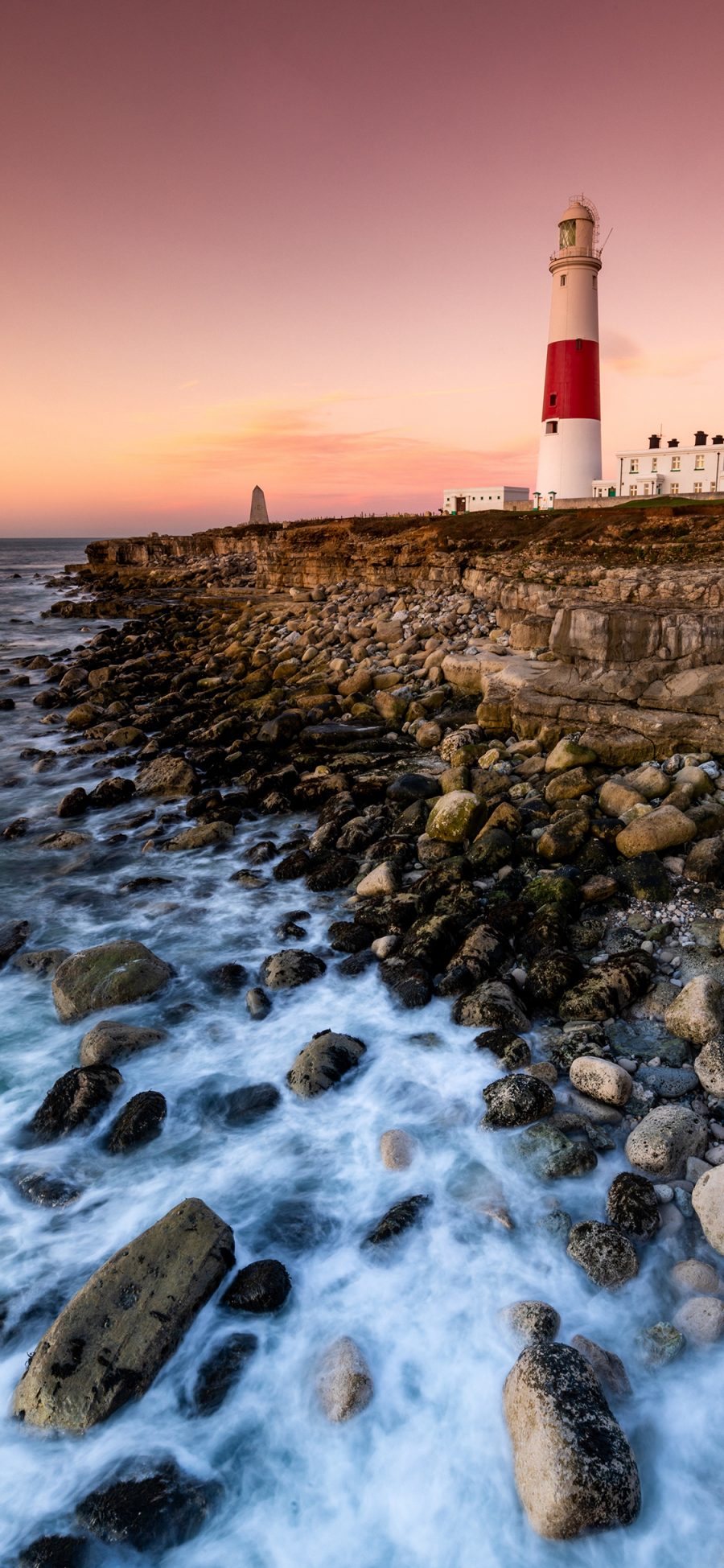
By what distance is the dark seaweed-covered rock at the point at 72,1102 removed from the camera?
5.43 meters

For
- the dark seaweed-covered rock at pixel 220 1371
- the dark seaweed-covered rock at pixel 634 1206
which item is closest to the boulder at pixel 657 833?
the dark seaweed-covered rock at pixel 634 1206

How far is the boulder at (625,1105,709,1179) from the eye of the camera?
175 inches

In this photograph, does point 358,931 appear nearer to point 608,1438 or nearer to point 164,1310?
point 164,1310

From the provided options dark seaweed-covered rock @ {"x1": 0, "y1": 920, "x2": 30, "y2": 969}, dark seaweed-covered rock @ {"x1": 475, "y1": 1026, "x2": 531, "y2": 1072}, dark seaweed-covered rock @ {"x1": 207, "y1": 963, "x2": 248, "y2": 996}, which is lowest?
dark seaweed-covered rock @ {"x1": 207, "y1": 963, "x2": 248, "y2": 996}

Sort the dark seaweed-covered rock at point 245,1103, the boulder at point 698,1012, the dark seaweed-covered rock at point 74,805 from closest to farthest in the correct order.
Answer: the boulder at point 698,1012 → the dark seaweed-covered rock at point 245,1103 → the dark seaweed-covered rock at point 74,805

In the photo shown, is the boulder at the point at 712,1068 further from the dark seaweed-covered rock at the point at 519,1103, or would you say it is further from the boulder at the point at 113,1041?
the boulder at the point at 113,1041

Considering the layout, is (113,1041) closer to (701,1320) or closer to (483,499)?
(701,1320)

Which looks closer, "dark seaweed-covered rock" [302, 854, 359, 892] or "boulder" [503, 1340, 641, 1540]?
"boulder" [503, 1340, 641, 1540]

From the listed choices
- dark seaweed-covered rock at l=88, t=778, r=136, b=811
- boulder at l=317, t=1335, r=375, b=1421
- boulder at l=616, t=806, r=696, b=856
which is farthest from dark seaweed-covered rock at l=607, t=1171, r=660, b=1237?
dark seaweed-covered rock at l=88, t=778, r=136, b=811

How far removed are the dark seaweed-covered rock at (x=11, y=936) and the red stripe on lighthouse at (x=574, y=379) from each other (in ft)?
114

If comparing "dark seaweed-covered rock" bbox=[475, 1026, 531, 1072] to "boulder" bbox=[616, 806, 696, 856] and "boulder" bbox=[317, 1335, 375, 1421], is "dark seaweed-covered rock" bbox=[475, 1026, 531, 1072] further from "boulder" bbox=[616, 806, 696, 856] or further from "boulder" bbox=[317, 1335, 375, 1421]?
"boulder" bbox=[616, 806, 696, 856]

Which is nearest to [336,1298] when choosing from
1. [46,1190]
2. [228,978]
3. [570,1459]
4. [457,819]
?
[570,1459]

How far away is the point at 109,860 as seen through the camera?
10.0 meters

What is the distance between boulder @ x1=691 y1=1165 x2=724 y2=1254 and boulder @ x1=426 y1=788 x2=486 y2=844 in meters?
4.84
